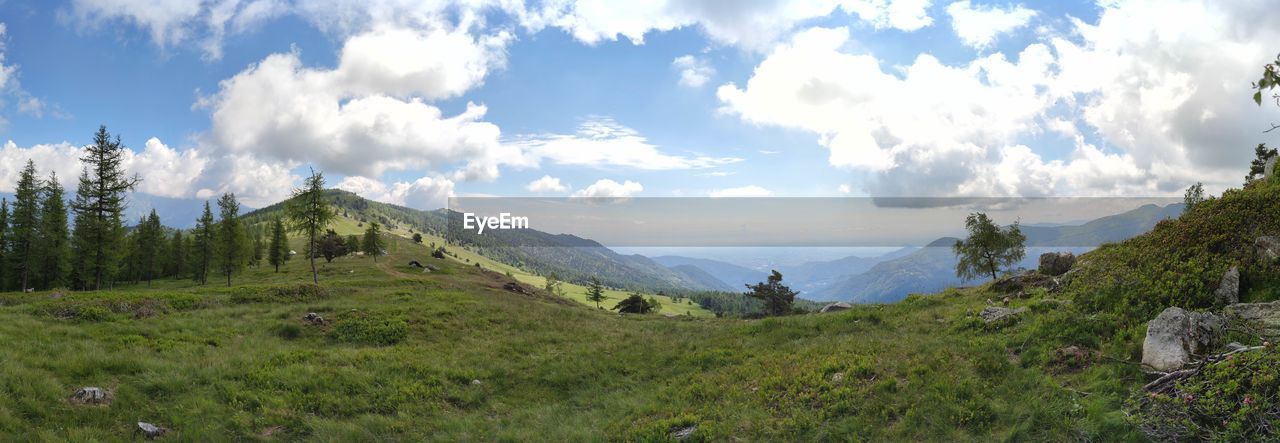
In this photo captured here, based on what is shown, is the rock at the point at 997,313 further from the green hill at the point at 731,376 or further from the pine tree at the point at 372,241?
the pine tree at the point at 372,241

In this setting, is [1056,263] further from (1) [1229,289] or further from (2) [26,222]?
(2) [26,222]

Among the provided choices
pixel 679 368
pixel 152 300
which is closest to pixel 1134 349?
pixel 679 368

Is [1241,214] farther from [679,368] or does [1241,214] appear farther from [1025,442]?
[679,368]

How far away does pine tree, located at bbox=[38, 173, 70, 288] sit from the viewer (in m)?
61.8

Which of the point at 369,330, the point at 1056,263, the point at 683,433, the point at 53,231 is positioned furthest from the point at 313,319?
the point at 53,231

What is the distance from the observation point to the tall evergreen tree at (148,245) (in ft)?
270

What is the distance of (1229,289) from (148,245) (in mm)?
118775

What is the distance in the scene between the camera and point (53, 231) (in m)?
61.9

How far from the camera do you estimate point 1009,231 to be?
2251 inches

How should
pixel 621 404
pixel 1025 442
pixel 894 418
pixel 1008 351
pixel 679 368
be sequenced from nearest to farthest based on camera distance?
1. pixel 1025 442
2. pixel 894 418
3. pixel 1008 351
4. pixel 621 404
5. pixel 679 368

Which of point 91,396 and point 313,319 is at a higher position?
point 91,396

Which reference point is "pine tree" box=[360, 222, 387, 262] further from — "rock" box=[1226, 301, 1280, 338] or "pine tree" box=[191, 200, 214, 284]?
"rock" box=[1226, 301, 1280, 338]

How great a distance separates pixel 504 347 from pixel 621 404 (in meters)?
10.2

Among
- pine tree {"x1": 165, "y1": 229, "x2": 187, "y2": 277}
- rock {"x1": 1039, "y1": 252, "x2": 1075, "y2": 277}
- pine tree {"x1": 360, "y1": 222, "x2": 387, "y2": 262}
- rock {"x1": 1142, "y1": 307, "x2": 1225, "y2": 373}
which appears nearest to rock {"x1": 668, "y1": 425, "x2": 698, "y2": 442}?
rock {"x1": 1142, "y1": 307, "x2": 1225, "y2": 373}
